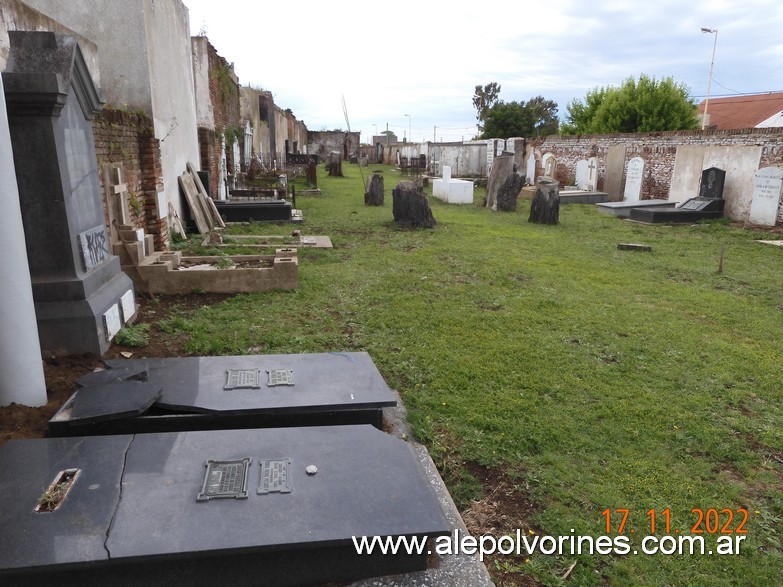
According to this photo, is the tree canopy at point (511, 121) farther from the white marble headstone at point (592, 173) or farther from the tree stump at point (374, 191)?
the tree stump at point (374, 191)

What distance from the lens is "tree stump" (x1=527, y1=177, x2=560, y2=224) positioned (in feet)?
42.7

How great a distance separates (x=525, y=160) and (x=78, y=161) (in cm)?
2317

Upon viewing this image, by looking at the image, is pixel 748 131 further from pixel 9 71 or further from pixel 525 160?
pixel 9 71

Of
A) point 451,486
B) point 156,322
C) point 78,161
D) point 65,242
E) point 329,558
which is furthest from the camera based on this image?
point 156,322

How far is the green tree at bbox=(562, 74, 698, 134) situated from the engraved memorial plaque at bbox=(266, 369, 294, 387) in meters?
25.3

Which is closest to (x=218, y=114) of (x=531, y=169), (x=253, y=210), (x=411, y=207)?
(x=253, y=210)

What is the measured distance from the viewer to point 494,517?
2.80 m

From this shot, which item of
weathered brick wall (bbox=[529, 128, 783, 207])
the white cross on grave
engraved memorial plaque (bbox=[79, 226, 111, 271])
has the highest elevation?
weathered brick wall (bbox=[529, 128, 783, 207])

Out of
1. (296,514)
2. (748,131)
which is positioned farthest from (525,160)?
(296,514)

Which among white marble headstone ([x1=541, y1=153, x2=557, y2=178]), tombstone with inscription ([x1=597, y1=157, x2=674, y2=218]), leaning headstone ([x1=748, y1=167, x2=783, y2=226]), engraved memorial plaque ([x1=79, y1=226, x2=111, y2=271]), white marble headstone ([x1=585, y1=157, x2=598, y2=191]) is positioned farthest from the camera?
white marble headstone ([x1=541, y1=153, x2=557, y2=178])

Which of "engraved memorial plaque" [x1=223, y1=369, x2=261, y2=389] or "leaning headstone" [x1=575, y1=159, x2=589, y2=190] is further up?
"leaning headstone" [x1=575, y1=159, x2=589, y2=190]

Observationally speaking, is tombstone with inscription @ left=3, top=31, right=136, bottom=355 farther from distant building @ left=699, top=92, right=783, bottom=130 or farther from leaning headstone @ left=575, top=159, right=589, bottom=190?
distant building @ left=699, top=92, right=783, bottom=130

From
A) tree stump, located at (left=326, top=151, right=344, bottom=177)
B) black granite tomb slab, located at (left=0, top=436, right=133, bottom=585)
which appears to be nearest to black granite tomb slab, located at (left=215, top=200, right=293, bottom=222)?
black granite tomb slab, located at (left=0, top=436, right=133, bottom=585)

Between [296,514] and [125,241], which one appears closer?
[296,514]
